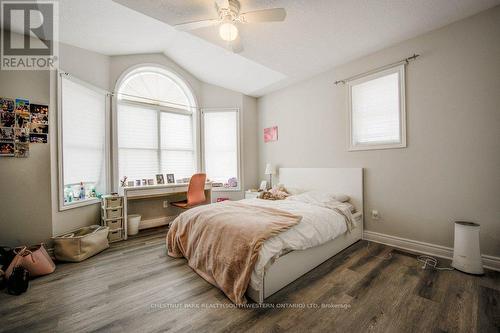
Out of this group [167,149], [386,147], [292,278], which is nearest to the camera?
[292,278]

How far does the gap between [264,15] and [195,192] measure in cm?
280

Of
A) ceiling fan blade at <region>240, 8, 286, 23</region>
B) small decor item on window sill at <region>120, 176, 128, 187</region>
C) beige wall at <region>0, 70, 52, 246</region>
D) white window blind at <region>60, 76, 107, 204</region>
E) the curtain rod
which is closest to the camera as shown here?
ceiling fan blade at <region>240, 8, 286, 23</region>

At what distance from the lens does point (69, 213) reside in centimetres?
277

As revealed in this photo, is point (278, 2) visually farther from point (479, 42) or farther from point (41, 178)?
point (41, 178)

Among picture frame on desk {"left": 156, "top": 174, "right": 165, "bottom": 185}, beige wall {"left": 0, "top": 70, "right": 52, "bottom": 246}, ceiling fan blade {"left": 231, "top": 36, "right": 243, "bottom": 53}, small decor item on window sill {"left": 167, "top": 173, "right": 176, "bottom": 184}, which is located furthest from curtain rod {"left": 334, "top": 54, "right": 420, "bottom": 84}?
beige wall {"left": 0, "top": 70, "right": 52, "bottom": 246}

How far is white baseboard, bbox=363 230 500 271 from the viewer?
211 cm

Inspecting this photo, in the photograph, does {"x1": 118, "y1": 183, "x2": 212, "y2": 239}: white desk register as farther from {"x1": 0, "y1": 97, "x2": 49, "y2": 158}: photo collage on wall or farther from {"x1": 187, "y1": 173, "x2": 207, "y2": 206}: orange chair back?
{"x1": 0, "y1": 97, "x2": 49, "y2": 158}: photo collage on wall

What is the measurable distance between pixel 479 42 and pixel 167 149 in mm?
4748

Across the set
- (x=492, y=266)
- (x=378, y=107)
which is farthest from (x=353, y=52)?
(x=492, y=266)

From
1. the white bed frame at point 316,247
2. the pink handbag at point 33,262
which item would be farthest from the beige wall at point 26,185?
the white bed frame at point 316,247

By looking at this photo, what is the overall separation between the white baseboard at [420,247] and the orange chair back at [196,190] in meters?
2.78

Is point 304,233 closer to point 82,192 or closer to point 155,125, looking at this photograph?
point 82,192

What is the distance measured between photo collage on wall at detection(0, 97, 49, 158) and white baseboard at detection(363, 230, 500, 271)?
464 centimetres

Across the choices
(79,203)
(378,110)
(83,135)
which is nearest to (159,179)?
(79,203)
